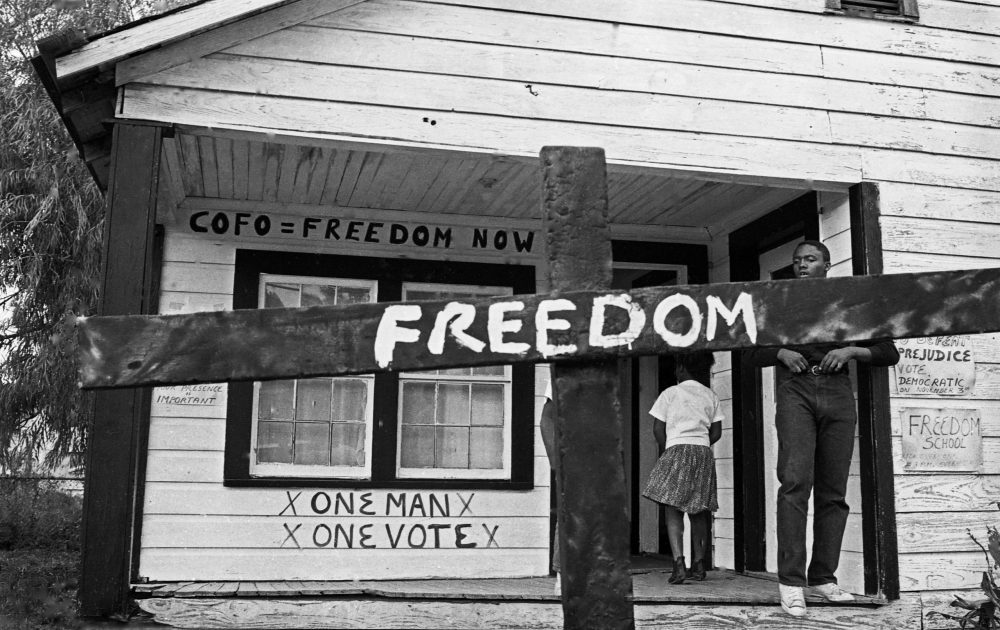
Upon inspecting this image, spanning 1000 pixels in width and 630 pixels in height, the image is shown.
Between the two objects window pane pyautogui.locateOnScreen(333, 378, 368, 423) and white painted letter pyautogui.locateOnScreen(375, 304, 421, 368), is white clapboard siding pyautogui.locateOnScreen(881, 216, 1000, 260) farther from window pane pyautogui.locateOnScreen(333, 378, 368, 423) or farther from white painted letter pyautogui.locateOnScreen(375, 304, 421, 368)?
white painted letter pyautogui.locateOnScreen(375, 304, 421, 368)

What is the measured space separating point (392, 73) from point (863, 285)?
11.5 feet

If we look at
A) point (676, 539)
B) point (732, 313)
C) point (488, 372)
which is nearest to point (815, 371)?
point (676, 539)

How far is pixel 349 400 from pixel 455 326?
5311mm

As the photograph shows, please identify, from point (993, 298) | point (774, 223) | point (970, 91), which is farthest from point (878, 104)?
point (993, 298)

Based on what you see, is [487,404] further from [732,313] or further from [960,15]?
[732,313]

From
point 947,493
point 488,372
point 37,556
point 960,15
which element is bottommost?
point 37,556

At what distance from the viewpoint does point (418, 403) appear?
7.78m

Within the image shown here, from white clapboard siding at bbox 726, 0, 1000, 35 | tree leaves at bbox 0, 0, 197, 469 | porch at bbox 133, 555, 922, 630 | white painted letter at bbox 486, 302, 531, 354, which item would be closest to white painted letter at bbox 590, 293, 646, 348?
white painted letter at bbox 486, 302, 531, 354

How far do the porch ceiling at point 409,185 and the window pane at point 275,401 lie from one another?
4.71 feet

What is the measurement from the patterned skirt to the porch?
91 cm

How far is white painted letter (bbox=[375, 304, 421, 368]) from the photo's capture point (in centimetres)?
244

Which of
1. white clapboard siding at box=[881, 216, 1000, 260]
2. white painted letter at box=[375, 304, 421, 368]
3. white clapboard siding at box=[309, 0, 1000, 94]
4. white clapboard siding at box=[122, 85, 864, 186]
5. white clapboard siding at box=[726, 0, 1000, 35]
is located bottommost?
white painted letter at box=[375, 304, 421, 368]

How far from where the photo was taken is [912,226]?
20.0 feet

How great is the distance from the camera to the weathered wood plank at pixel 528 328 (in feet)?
7.79
